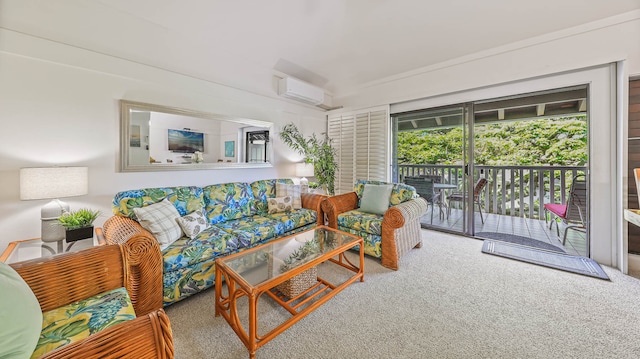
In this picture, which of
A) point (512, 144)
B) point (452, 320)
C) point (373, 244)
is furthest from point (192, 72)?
point (512, 144)

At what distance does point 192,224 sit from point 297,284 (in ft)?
3.62

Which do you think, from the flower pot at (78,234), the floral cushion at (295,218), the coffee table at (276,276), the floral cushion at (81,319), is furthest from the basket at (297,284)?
the flower pot at (78,234)

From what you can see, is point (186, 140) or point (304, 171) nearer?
point (186, 140)

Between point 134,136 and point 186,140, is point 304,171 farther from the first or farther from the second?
point 134,136

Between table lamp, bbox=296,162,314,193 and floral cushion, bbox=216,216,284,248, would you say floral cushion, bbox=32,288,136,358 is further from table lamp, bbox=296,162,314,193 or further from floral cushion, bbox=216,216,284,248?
table lamp, bbox=296,162,314,193

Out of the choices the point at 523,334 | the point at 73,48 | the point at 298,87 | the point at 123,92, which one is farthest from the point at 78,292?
the point at 298,87

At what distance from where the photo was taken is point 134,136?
2.36m

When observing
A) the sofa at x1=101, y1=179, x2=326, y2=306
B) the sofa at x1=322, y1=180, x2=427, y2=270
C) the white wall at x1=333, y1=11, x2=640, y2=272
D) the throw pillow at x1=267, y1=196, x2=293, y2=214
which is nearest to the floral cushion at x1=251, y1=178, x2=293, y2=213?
the sofa at x1=101, y1=179, x2=326, y2=306

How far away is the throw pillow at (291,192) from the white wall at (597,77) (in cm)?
277

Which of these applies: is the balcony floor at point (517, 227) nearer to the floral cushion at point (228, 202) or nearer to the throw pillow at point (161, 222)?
the floral cushion at point (228, 202)

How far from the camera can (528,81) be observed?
9.03 feet

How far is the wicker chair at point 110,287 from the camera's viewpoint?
73cm

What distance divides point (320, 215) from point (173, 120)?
2.08 m

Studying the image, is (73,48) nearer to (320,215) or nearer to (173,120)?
(173,120)
